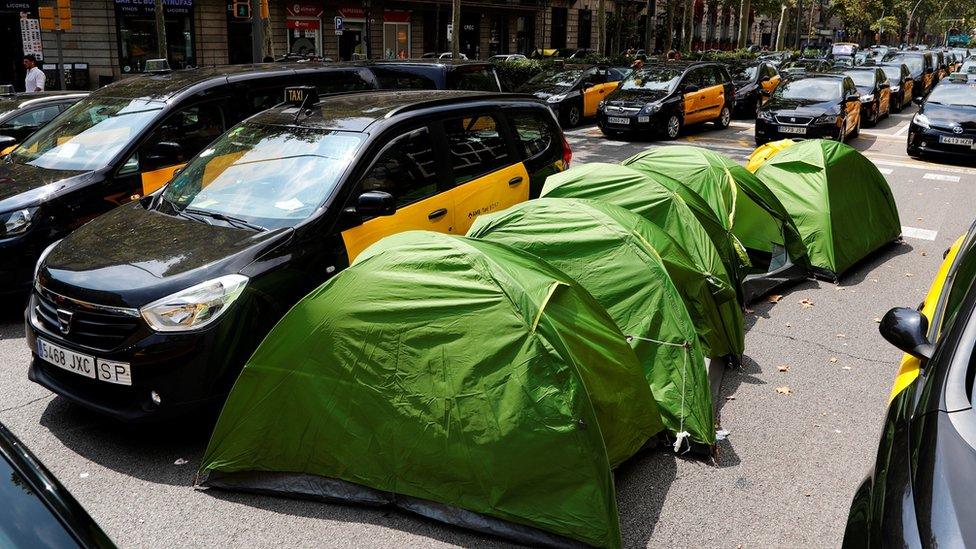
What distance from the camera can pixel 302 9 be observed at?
1246 inches

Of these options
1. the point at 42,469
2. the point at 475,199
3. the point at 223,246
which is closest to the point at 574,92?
the point at 475,199

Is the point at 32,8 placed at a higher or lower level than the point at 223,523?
higher

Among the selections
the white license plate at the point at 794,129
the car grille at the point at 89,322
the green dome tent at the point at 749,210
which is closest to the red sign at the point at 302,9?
the white license plate at the point at 794,129

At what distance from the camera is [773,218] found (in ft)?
26.0

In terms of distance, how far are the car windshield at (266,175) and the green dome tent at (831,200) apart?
4.76 meters

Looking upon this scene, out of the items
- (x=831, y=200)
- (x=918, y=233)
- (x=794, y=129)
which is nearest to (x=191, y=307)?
(x=831, y=200)

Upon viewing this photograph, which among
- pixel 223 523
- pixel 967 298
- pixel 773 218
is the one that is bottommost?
pixel 223 523

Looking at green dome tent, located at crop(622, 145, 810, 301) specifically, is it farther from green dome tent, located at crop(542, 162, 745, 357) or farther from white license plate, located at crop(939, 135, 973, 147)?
white license plate, located at crop(939, 135, 973, 147)

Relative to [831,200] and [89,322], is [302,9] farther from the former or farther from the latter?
[89,322]

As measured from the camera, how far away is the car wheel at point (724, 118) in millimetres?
21156

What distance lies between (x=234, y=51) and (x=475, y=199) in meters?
25.8

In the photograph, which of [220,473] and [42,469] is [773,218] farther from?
[42,469]

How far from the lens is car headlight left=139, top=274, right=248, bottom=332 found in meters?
4.49

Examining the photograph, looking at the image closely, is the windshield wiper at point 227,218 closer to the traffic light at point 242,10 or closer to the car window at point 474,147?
the car window at point 474,147
